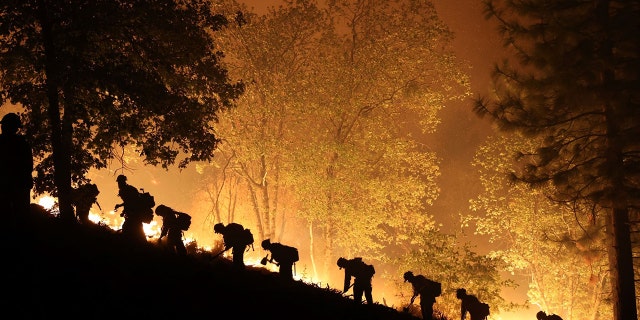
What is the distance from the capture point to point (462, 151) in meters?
58.6

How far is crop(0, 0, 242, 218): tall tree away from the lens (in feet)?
31.9

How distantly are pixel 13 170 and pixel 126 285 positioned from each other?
8.94ft

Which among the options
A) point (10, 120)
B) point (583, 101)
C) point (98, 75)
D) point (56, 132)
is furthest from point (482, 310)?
point (56, 132)

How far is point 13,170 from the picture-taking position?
6.82 meters

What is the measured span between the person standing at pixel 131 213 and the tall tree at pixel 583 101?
10514mm

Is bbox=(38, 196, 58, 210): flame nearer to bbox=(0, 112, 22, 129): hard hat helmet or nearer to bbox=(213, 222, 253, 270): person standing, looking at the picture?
bbox=(0, 112, 22, 129): hard hat helmet

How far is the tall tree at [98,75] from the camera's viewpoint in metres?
9.73

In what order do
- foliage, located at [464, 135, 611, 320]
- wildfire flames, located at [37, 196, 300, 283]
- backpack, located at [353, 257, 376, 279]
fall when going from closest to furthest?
1. backpack, located at [353, 257, 376, 279]
2. wildfire flames, located at [37, 196, 300, 283]
3. foliage, located at [464, 135, 611, 320]

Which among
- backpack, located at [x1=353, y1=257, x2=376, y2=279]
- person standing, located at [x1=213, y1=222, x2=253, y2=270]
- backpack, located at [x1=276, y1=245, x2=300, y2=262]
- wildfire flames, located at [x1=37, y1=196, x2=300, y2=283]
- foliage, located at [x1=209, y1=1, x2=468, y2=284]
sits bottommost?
backpack, located at [x1=353, y1=257, x2=376, y2=279]

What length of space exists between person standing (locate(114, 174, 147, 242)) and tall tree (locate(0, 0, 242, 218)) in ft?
5.09

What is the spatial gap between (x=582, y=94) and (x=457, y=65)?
15.8 m

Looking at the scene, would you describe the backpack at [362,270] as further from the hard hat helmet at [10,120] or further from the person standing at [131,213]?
the hard hat helmet at [10,120]

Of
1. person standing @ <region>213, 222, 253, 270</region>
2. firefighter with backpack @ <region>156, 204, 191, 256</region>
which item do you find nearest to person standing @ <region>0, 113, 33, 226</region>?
firefighter with backpack @ <region>156, 204, 191, 256</region>

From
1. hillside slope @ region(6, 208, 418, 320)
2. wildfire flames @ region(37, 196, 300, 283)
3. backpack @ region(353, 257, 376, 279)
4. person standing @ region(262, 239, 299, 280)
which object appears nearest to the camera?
hillside slope @ region(6, 208, 418, 320)
